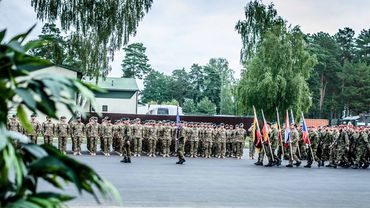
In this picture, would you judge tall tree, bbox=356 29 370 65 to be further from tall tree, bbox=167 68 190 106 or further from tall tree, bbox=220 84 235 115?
tall tree, bbox=167 68 190 106

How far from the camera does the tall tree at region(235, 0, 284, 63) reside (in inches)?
2008

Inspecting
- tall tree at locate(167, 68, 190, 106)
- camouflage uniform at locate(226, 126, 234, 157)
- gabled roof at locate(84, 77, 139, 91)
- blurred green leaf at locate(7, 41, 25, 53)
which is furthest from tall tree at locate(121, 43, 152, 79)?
blurred green leaf at locate(7, 41, 25, 53)

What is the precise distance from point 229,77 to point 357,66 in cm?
4474

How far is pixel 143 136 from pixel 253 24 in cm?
2756

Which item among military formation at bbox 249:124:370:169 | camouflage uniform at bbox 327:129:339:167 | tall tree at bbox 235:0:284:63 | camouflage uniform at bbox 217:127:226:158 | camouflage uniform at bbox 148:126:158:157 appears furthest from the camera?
tall tree at bbox 235:0:284:63

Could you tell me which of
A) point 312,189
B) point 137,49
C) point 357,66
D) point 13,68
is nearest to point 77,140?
point 312,189

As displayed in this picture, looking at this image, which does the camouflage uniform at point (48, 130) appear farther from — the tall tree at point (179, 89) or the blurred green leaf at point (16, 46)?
the tall tree at point (179, 89)

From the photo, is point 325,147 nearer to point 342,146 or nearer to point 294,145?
point 342,146

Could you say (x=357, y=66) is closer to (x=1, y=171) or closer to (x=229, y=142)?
(x=229, y=142)

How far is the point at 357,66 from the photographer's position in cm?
8038

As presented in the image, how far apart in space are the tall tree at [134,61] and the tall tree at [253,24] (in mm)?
67962

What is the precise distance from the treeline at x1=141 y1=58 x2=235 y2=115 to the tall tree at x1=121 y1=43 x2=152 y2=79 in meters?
7.08

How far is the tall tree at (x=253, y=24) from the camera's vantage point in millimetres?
51000

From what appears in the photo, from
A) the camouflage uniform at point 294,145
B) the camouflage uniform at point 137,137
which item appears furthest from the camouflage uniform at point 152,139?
the camouflage uniform at point 294,145
